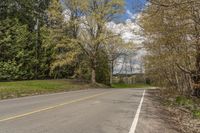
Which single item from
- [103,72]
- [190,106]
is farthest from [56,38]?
[190,106]

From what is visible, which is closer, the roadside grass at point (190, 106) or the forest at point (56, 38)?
the roadside grass at point (190, 106)

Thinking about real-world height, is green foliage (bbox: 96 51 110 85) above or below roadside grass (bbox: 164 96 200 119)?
above

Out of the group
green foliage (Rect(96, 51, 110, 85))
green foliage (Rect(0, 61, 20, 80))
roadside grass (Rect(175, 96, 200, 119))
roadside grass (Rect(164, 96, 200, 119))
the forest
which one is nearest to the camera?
roadside grass (Rect(175, 96, 200, 119))

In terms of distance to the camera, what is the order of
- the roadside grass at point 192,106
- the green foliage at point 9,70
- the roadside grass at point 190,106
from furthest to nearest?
the green foliage at point 9,70
the roadside grass at point 190,106
the roadside grass at point 192,106

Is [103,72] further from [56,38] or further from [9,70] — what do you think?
[9,70]

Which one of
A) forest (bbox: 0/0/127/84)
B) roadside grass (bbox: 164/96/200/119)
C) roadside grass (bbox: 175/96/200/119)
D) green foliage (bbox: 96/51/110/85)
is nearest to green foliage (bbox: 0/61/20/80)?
forest (bbox: 0/0/127/84)

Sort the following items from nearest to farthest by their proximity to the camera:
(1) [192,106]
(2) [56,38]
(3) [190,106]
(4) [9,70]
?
(1) [192,106]
(3) [190,106]
(2) [56,38]
(4) [9,70]

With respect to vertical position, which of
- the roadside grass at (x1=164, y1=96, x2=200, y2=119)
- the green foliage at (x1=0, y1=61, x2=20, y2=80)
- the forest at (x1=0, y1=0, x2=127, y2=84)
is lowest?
the roadside grass at (x1=164, y1=96, x2=200, y2=119)

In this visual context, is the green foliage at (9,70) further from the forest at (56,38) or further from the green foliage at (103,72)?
the green foliage at (103,72)

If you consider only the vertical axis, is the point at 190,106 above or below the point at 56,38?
below

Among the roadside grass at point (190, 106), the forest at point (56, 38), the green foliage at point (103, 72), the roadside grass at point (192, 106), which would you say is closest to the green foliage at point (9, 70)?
the forest at point (56, 38)

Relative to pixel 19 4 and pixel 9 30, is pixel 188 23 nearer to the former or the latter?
pixel 9 30

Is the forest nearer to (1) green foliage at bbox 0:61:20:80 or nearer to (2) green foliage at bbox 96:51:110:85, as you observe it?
(1) green foliage at bbox 0:61:20:80

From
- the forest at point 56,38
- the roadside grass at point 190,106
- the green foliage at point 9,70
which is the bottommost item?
the roadside grass at point 190,106
